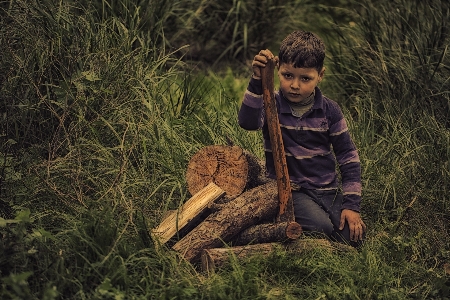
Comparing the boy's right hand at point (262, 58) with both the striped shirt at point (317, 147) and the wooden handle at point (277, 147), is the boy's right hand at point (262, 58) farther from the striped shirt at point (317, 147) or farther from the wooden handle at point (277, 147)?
the striped shirt at point (317, 147)

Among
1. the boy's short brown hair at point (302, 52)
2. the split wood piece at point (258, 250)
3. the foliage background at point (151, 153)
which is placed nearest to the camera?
the foliage background at point (151, 153)

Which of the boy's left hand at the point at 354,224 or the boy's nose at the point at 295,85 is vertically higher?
the boy's nose at the point at 295,85

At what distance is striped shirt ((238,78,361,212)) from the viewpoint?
454 centimetres

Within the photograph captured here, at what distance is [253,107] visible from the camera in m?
4.35

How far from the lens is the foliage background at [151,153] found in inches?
155

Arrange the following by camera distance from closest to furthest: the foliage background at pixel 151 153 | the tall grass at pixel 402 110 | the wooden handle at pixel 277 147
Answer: the foliage background at pixel 151 153 < the wooden handle at pixel 277 147 < the tall grass at pixel 402 110

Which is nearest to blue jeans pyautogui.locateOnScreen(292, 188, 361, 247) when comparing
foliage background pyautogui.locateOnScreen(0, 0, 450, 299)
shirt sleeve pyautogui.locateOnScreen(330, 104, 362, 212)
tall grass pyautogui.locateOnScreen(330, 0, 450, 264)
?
shirt sleeve pyautogui.locateOnScreen(330, 104, 362, 212)

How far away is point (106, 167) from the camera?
479 centimetres

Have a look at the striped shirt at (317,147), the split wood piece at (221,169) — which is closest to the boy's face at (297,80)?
the striped shirt at (317,147)

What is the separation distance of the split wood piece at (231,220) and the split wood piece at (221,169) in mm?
88

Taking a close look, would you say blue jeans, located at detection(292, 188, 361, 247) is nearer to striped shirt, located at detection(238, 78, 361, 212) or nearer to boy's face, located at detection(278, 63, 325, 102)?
striped shirt, located at detection(238, 78, 361, 212)

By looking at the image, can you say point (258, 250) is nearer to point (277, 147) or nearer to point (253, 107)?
point (277, 147)

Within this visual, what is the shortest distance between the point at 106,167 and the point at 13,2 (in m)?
1.51

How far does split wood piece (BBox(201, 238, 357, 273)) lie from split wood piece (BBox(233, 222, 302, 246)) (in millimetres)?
51
